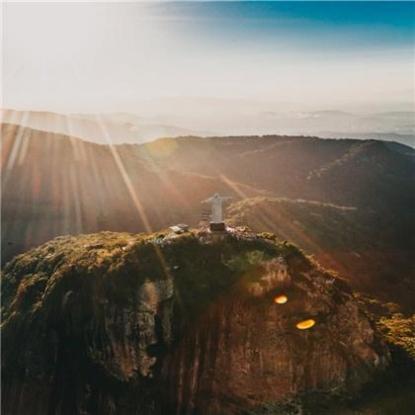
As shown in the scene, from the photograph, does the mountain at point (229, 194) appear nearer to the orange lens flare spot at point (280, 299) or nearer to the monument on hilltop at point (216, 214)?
the orange lens flare spot at point (280, 299)

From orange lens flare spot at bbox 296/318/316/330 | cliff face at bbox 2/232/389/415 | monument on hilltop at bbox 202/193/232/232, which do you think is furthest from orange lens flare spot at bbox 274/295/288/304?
monument on hilltop at bbox 202/193/232/232

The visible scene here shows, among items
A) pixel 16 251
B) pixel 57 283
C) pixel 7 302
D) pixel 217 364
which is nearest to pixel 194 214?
pixel 16 251

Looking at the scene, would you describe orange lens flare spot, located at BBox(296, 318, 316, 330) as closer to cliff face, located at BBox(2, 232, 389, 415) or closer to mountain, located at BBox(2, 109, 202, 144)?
cliff face, located at BBox(2, 232, 389, 415)

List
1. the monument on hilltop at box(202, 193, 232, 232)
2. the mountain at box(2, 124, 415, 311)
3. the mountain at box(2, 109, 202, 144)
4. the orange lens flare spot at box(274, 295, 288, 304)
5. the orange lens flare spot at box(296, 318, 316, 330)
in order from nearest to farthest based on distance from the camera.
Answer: the orange lens flare spot at box(296, 318, 316, 330), the orange lens flare spot at box(274, 295, 288, 304), the monument on hilltop at box(202, 193, 232, 232), the mountain at box(2, 124, 415, 311), the mountain at box(2, 109, 202, 144)

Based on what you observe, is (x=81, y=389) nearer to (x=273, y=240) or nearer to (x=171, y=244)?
(x=171, y=244)

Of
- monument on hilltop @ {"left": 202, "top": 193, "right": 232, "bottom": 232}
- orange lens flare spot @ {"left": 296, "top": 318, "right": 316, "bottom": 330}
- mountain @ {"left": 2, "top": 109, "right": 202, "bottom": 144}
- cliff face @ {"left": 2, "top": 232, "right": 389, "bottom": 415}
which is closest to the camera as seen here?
cliff face @ {"left": 2, "top": 232, "right": 389, "bottom": 415}

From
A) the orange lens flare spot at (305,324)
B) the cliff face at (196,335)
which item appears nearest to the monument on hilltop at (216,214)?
the cliff face at (196,335)
